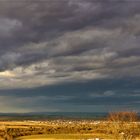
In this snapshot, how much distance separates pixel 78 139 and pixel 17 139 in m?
18.5

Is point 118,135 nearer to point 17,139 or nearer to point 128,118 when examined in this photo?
point 128,118

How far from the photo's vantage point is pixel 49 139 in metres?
119

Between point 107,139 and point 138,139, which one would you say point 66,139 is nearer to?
point 107,139

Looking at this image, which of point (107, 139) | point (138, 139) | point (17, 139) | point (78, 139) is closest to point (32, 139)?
point (17, 139)

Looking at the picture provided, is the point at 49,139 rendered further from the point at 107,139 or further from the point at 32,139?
the point at 107,139

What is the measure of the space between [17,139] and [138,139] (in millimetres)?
35710

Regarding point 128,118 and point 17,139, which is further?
point 17,139

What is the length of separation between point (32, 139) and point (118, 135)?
26858 mm

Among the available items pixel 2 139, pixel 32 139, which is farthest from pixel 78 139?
pixel 2 139

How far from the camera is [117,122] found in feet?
358

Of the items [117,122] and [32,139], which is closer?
[117,122]

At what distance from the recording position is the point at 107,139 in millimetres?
112125

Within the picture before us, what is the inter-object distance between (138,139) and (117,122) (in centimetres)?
752

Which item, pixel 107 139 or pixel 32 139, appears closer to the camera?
pixel 107 139
